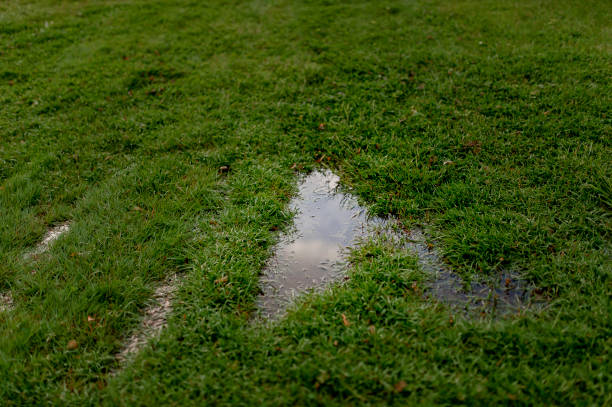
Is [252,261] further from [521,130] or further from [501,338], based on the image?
[521,130]

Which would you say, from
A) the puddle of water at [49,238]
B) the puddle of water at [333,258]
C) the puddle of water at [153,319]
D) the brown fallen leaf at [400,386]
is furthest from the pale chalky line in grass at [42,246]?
the brown fallen leaf at [400,386]

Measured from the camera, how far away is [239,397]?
2137mm

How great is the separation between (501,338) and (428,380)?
20.7 inches

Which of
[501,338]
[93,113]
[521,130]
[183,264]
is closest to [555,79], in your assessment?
[521,130]

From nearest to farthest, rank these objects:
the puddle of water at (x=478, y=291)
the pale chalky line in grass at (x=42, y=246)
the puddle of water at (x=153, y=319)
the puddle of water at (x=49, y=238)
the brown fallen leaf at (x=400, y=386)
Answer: the brown fallen leaf at (x=400, y=386) → the puddle of water at (x=153, y=319) → the puddle of water at (x=478, y=291) → the pale chalky line in grass at (x=42, y=246) → the puddle of water at (x=49, y=238)

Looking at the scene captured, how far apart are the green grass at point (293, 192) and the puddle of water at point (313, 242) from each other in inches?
5.6

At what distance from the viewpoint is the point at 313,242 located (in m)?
3.19

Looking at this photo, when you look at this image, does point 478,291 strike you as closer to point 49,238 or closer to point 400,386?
point 400,386

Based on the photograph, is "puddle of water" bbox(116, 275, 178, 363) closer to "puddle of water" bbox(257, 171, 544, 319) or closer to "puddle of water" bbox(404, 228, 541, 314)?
"puddle of water" bbox(257, 171, 544, 319)

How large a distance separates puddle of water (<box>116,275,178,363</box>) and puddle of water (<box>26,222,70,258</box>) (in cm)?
101

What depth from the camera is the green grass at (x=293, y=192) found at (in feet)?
7.30

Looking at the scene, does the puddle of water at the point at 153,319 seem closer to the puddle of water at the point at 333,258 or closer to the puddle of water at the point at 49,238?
the puddle of water at the point at 333,258

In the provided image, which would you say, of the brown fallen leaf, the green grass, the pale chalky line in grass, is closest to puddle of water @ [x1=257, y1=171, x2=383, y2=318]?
the green grass

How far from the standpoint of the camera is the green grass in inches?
87.6
